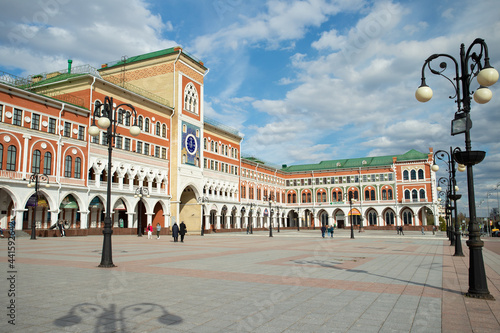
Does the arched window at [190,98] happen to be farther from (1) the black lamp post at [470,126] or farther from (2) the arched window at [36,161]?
(1) the black lamp post at [470,126]

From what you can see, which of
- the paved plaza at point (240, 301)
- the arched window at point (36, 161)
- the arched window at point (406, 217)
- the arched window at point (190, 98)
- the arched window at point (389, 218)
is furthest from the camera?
the arched window at point (389, 218)

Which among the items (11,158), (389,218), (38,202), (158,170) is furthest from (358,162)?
(11,158)

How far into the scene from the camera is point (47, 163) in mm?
34531

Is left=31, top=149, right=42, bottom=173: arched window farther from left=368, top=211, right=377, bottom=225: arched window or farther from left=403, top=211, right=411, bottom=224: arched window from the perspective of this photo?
left=403, top=211, right=411, bottom=224: arched window

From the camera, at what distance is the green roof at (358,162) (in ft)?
266

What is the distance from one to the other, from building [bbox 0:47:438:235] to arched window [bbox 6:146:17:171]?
0.09 meters

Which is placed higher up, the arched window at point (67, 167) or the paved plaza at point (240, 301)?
the arched window at point (67, 167)

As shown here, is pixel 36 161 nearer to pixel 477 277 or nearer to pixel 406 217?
pixel 477 277

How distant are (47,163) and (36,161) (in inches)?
40.0

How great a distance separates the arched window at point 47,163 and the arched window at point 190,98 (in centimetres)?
2218

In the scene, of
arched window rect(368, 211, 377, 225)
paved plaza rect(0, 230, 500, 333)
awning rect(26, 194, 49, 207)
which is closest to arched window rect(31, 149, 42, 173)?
awning rect(26, 194, 49, 207)

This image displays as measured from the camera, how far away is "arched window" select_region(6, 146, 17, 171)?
3159 centimetres

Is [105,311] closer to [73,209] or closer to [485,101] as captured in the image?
[485,101]

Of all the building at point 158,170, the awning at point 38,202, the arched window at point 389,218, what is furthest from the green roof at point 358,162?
the awning at point 38,202
